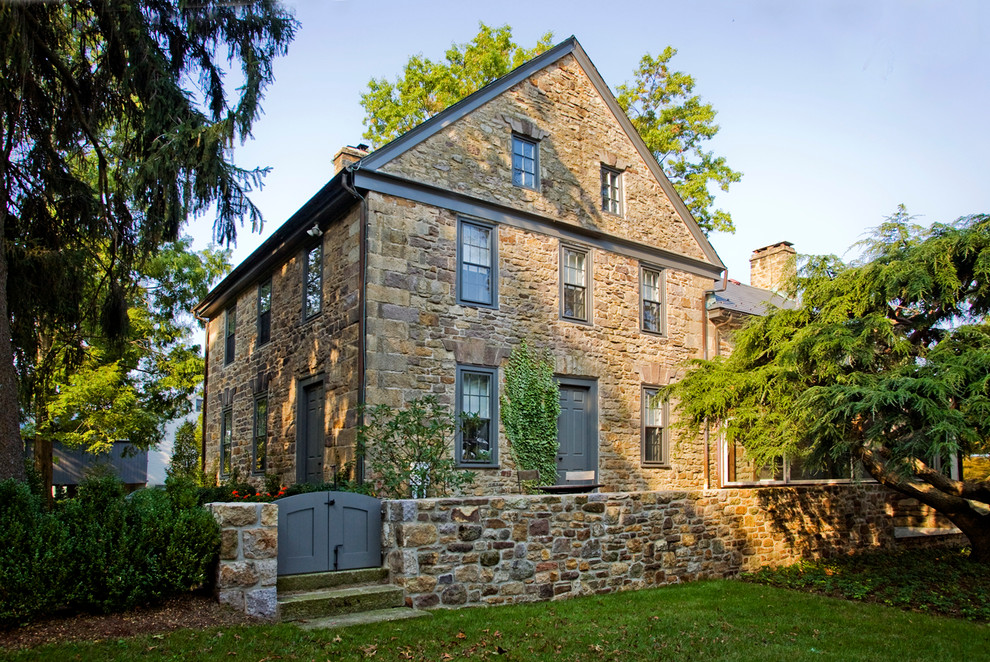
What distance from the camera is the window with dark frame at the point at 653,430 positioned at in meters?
14.7

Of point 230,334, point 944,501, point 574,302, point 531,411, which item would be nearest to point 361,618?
point 531,411

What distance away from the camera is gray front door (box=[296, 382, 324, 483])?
1270 centimetres

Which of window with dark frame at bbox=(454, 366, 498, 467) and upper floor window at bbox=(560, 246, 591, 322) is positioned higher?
upper floor window at bbox=(560, 246, 591, 322)

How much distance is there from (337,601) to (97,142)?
21.6 ft

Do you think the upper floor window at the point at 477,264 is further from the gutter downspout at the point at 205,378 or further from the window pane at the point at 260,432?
the gutter downspout at the point at 205,378

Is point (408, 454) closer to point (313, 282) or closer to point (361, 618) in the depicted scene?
point (361, 618)

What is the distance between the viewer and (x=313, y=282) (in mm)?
13398

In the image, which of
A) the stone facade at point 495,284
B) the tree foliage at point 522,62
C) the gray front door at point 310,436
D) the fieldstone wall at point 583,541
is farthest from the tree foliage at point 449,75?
the fieldstone wall at point 583,541

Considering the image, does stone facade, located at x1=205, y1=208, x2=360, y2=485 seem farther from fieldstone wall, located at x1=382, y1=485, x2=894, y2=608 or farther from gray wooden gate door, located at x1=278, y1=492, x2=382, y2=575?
fieldstone wall, located at x1=382, y1=485, x2=894, y2=608

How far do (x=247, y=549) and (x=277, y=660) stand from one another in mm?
1434

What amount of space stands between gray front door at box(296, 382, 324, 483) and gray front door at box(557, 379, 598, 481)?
4.05 meters

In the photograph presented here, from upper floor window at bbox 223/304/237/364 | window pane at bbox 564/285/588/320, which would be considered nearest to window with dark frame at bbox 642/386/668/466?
window pane at bbox 564/285/588/320

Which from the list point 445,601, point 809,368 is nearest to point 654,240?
point 809,368

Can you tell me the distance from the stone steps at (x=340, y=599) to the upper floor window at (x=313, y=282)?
6.02 metres
